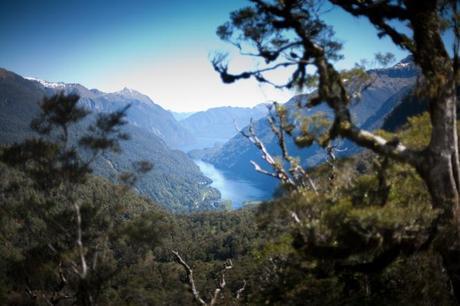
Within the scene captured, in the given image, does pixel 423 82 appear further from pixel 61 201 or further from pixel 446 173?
pixel 61 201

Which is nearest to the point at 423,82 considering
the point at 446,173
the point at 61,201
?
the point at 446,173

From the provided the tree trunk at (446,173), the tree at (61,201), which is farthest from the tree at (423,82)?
the tree at (61,201)

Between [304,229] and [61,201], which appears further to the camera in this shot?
[61,201]

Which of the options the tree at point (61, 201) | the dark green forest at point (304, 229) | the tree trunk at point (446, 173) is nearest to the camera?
the dark green forest at point (304, 229)

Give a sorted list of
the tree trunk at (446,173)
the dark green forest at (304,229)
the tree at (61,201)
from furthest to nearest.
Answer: the tree at (61,201) < the tree trunk at (446,173) < the dark green forest at (304,229)

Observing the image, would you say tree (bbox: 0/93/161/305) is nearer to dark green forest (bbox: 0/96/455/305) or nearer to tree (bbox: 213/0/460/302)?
dark green forest (bbox: 0/96/455/305)

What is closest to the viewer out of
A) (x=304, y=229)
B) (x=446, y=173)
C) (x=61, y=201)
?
(x=304, y=229)

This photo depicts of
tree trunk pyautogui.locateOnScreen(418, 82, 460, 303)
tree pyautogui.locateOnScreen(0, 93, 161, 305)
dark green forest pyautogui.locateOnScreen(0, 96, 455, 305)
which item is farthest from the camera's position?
tree pyautogui.locateOnScreen(0, 93, 161, 305)

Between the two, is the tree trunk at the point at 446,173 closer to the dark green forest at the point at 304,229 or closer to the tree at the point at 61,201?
the dark green forest at the point at 304,229

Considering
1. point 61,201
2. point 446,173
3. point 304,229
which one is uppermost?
point 446,173

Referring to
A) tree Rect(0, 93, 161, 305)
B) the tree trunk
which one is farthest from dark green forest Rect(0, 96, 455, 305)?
the tree trunk

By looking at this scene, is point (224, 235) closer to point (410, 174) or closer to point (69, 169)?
point (69, 169)

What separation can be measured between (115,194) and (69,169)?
330cm

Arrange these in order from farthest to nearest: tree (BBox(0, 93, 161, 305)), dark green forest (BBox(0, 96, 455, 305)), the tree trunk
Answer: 1. tree (BBox(0, 93, 161, 305))
2. the tree trunk
3. dark green forest (BBox(0, 96, 455, 305))
